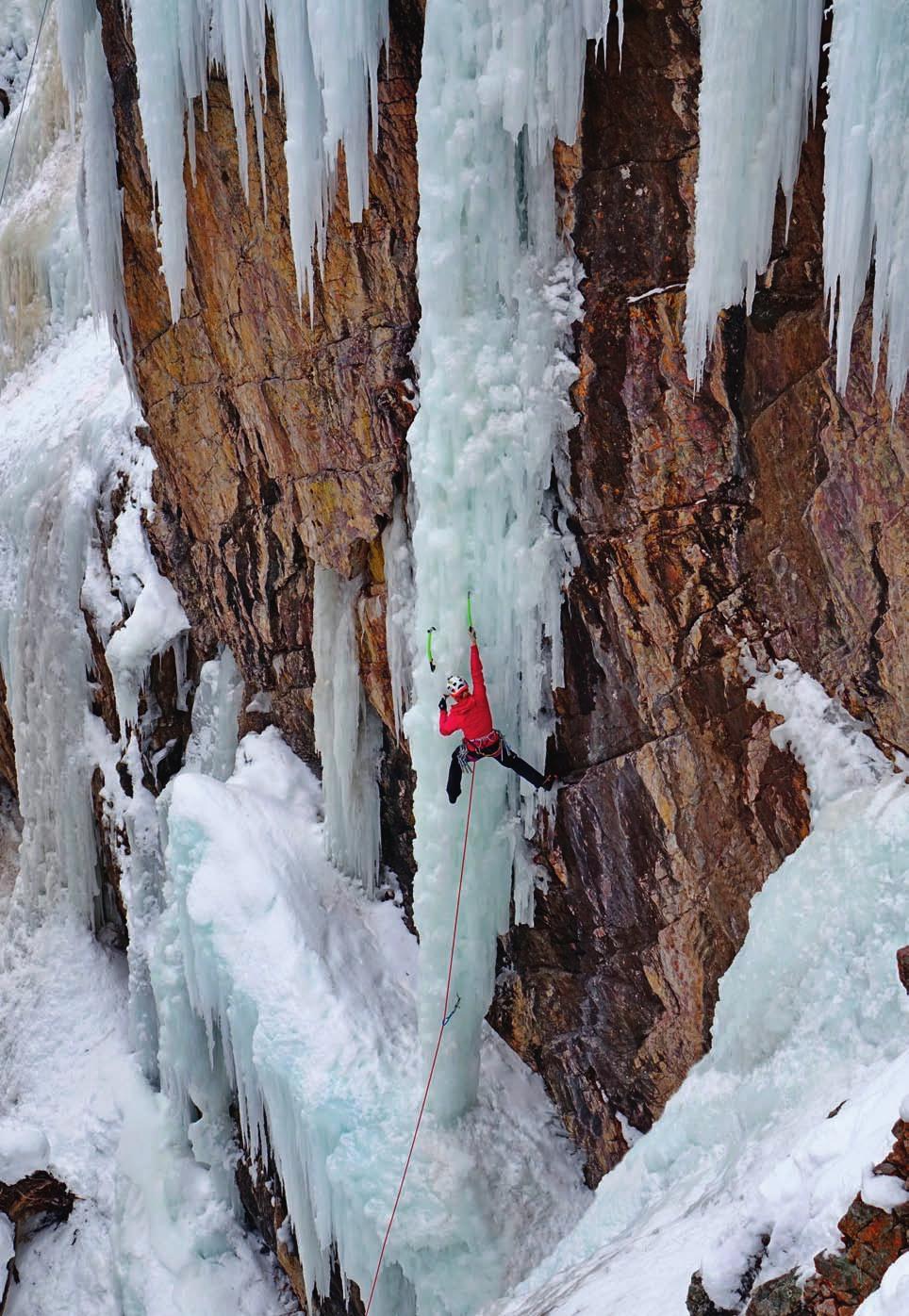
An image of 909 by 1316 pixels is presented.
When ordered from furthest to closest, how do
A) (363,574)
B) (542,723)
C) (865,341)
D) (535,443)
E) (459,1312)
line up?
(363,574)
(459,1312)
(542,723)
(535,443)
(865,341)

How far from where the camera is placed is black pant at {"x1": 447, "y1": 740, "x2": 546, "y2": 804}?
570cm

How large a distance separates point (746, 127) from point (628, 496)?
1641mm

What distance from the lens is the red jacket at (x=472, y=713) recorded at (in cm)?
554

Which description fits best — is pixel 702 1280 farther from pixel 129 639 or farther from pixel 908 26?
pixel 129 639

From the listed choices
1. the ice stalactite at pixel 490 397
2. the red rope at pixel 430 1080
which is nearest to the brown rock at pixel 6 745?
the red rope at pixel 430 1080

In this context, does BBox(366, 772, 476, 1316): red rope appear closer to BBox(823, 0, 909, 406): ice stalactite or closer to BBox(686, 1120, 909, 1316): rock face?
BBox(823, 0, 909, 406): ice stalactite

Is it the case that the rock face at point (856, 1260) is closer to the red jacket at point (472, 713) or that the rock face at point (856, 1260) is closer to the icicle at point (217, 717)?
the red jacket at point (472, 713)

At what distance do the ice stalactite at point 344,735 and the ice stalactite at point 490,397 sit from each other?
154 centimetres

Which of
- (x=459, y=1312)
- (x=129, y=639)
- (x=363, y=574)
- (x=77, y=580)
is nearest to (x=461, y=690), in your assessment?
(x=363, y=574)

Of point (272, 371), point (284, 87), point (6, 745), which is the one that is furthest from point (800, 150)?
point (6, 745)

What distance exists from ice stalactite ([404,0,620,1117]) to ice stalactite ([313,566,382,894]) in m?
1.54

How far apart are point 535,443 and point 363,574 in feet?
7.00

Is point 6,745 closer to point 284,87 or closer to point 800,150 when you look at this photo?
point 284,87

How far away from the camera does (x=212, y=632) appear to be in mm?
9398
